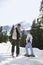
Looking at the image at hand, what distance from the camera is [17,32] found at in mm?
14180

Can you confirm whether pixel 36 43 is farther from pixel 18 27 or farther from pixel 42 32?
pixel 18 27

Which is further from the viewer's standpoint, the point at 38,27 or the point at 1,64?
the point at 38,27

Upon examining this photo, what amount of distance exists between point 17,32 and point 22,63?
284 cm

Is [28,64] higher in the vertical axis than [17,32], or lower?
lower

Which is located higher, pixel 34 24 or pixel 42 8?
pixel 42 8

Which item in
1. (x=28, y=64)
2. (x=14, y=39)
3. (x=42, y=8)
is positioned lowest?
(x=28, y=64)

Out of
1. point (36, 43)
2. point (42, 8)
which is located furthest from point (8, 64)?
point (42, 8)

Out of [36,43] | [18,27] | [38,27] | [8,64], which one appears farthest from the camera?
[38,27]

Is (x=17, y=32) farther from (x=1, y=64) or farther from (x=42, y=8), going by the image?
(x=42, y=8)

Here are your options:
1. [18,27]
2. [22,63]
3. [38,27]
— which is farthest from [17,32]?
[38,27]

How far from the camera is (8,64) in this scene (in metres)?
11.4

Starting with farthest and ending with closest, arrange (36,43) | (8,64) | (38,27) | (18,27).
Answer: (38,27) < (36,43) < (18,27) < (8,64)

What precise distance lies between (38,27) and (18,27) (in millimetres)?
21403

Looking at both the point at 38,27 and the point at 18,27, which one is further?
the point at 38,27
